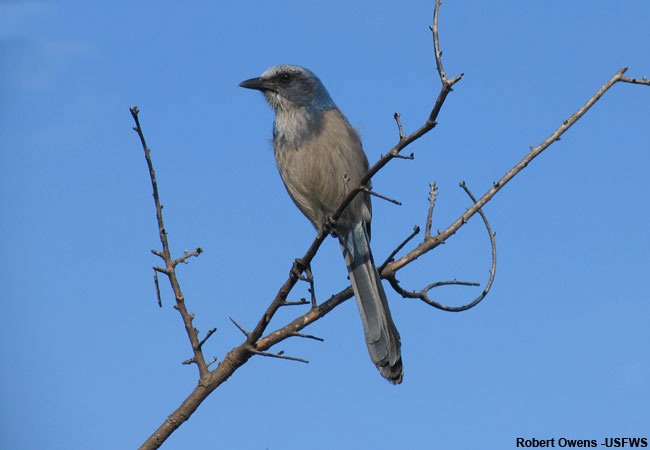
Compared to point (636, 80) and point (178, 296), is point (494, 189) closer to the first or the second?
point (636, 80)

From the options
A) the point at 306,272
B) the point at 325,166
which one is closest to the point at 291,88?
the point at 325,166

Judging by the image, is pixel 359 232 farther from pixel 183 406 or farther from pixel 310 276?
pixel 183 406

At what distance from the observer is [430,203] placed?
4.35 metres

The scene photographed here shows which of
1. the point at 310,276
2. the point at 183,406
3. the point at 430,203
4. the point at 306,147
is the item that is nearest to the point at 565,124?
the point at 430,203

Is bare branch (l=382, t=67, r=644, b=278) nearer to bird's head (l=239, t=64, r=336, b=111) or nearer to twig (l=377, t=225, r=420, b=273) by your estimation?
twig (l=377, t=225, r=420, b=273)

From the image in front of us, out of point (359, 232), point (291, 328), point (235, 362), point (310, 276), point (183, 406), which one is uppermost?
point (359, 232)

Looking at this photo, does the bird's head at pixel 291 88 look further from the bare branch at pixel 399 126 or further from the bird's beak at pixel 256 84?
the bare branch at pixel 399 126

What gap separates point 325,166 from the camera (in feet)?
16.8

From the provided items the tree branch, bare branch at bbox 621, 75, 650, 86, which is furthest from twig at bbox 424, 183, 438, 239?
bare branch at bbox 621, 75, 650, 86

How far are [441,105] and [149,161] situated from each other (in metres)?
1.57

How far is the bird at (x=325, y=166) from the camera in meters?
4.86

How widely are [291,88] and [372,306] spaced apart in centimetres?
203

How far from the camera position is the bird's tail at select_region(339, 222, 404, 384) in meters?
4.51

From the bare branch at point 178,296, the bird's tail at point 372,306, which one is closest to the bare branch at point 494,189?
the bird's tail at point 372,306
